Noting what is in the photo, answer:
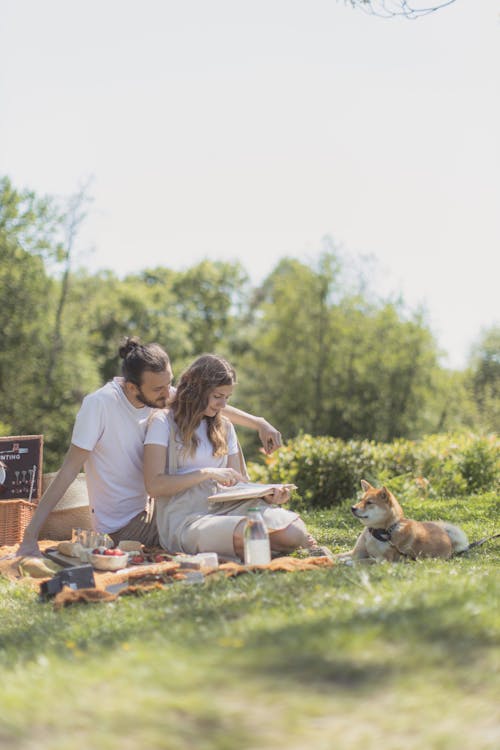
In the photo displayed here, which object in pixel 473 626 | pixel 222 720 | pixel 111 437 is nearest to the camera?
pixel 222 720

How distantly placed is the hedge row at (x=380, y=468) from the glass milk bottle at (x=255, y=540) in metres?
5.44

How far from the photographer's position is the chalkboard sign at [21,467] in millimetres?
6977

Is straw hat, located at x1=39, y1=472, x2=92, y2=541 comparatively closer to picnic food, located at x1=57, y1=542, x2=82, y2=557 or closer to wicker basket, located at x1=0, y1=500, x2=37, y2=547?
wicker basket, located at x1=0, y1=500, x2=37, y2=547

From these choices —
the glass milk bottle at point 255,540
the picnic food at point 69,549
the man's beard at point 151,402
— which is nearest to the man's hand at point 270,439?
the man's beard at point 151,402

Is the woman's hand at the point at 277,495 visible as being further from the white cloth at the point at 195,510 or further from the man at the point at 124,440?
the man at the point at 124,440

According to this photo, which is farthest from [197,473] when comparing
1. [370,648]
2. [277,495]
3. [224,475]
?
[370,648]

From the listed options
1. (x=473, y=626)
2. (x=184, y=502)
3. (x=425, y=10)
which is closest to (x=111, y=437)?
(x=184, y=502)

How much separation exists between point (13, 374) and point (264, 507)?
22.7 meters

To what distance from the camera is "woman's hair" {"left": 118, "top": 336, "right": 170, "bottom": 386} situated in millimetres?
5812

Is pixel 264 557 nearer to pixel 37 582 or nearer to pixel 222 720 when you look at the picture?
pixel 37 582

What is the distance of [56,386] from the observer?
27828 millimetres

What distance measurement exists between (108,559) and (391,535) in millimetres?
1856

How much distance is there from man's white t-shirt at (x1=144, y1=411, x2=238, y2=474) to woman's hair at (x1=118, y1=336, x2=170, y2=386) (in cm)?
32

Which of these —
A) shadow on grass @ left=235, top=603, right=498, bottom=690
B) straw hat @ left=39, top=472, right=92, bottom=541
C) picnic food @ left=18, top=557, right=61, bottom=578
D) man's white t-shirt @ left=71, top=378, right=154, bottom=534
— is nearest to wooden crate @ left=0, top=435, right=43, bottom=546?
straw hat @ left=39, top=472, right=92, bottom=541
